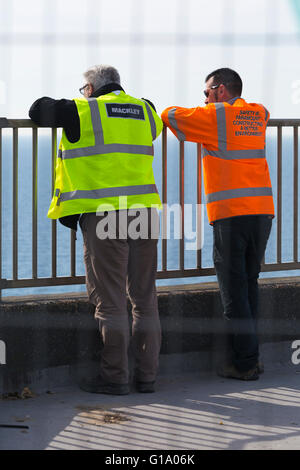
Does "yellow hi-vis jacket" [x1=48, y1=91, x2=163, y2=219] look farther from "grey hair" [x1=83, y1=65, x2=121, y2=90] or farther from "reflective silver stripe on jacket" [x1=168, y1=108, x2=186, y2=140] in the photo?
"reflective silver stripe on jacket" [x1=168, y1=108, x2=186, y2=140]

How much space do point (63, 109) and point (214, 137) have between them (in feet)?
3.30

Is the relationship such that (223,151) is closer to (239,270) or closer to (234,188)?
(234,188)

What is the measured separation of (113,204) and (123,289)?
515 mm

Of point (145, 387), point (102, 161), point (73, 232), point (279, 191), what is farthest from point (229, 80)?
point (145, 387)

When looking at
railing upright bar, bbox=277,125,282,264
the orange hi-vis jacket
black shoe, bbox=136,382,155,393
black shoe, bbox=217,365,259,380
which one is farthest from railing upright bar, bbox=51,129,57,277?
railing upright bar, bbox=277,125,282,264

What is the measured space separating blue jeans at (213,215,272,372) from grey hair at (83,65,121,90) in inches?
44.0

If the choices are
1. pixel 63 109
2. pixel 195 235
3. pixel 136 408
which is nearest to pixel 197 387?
pixel 136 408

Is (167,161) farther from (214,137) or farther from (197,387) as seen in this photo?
(197,387)

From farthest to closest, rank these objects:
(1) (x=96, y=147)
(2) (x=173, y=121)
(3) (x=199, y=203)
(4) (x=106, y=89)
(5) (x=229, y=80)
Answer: (3) (x=199, y=203)
(5) (x=229, y=80)
(2) (x=173, y=121)
(4) (x=106, y=89)
(1) (x=96, y=147)

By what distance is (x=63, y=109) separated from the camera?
536 centimetres

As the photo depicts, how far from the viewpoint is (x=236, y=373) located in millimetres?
5980

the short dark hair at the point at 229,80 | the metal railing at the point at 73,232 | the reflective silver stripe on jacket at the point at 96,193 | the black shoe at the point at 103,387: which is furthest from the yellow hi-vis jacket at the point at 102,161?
the black shoe at the point at 103,387

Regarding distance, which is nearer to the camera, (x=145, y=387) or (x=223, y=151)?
(x=145, y=387)

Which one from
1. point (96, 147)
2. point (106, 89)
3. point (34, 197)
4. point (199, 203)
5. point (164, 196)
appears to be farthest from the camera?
point (199, 203)
